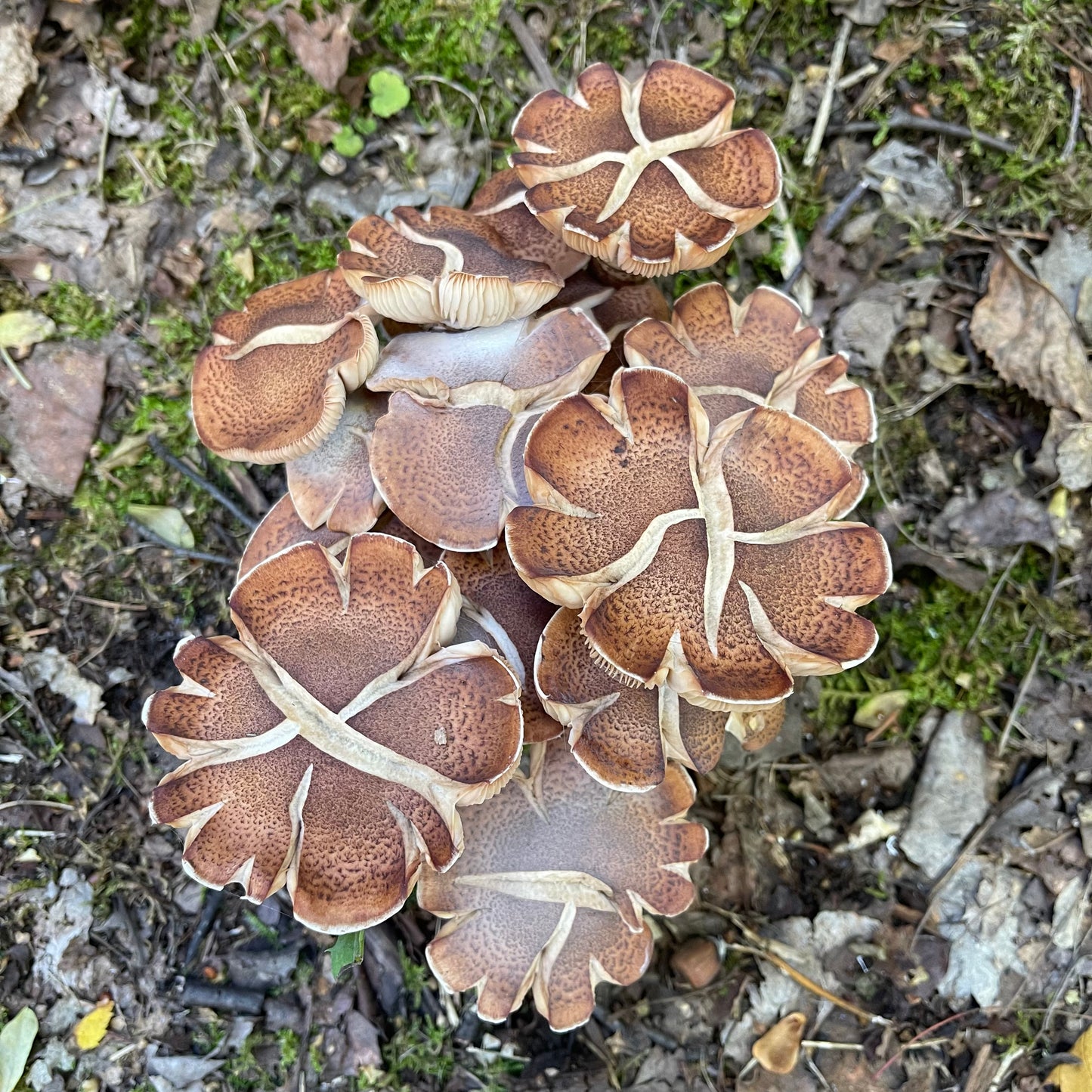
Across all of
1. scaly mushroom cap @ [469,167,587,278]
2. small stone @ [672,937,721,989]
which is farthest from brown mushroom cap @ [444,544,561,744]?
small stone @ [672,937,721,989]

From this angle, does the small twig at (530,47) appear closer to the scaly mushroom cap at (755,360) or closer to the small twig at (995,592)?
the scaly mushroom cap at (755,360)

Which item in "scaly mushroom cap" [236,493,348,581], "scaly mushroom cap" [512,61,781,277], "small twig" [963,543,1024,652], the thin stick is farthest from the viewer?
the thin stick

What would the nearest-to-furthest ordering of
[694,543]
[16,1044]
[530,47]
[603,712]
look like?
[694,543], [603,712], [16,1044], [530,47]

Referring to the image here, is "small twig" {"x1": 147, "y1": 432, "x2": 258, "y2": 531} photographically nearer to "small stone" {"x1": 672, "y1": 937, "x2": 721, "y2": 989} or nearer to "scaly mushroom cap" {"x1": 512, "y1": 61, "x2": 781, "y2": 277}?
"scaly mushroom cap" {"x1": 512, "y1": 61, "x2": 781, "y2": 277}

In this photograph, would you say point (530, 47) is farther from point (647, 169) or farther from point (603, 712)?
point (603, 712)

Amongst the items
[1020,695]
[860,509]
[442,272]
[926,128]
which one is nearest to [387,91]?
[442,272]

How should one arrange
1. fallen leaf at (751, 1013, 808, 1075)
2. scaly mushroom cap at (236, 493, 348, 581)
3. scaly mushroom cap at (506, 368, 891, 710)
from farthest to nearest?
fallen leaf at (751, 1013, 808, 1075), scaly mushroom cap at (236, 493, 348, 581), scaly mushroom cap at (506, 368, 891, 710)

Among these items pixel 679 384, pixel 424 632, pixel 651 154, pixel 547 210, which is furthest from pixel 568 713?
pixel 651 154
